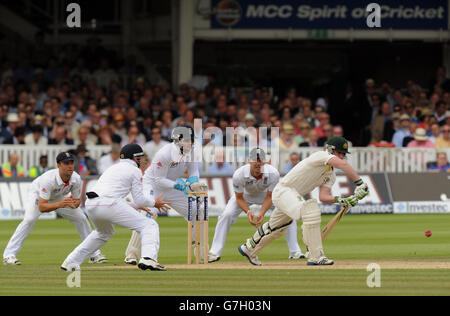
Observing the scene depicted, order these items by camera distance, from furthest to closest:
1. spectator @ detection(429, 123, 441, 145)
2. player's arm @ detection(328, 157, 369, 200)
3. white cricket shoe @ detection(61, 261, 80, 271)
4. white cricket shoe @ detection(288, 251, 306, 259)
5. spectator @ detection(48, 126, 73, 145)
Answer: spectator @ detection(429, 123, 441, 145), spectator @ detection(48, 126, 73, 145), white cricket shoe @ detection(288, 251, 306, 259), white cricket shoe @ detection(61, 261, 80, 271), player's arm @ detection(328, 157, 369, 200)

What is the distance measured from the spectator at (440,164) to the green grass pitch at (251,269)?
424 centimetres

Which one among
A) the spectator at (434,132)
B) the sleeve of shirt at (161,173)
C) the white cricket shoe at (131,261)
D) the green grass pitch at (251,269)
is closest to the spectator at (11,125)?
the green grass pitch at (251,269)

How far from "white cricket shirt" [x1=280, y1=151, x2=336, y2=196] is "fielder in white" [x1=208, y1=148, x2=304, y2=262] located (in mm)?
1000

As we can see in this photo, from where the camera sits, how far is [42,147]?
23.9 metres

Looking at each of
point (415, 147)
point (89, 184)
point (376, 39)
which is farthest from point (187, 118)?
point (376, 39)

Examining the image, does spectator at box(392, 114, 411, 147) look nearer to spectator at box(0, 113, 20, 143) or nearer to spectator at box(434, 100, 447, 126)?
spectator at box(434, 100, 447, 126)

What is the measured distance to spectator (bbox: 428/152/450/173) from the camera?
2422 centimetres

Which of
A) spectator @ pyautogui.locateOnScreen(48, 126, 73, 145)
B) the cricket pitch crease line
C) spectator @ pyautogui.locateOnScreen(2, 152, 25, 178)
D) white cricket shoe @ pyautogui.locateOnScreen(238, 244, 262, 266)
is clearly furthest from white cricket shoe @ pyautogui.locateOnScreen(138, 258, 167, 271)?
spectator @ pyautogui.locateOnScreen(48, 126, 73, 145)

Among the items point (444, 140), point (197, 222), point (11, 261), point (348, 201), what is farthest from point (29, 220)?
point (444, 140)

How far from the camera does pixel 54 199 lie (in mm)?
14906

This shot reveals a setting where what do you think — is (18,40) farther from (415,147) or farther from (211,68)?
(415,147)

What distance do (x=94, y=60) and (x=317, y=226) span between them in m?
17.6

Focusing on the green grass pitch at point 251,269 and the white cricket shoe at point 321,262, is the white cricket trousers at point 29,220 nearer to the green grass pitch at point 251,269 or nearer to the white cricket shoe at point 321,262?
the green grass pitch at point 251,269

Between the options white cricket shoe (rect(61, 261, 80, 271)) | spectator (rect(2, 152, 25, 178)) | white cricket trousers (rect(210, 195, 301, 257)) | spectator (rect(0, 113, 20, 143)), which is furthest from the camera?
spectator (rect(0, 113, 20, 143))
